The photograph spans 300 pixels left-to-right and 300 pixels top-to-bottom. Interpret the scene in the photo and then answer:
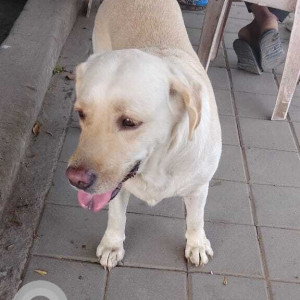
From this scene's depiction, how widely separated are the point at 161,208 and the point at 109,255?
1.71 ft

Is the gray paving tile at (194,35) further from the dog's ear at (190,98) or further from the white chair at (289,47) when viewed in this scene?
the dog's ear at (190,98)

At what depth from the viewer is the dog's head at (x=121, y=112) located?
65.4 inches

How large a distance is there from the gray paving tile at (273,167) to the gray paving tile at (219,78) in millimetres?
892

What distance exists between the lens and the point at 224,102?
383 centimetres

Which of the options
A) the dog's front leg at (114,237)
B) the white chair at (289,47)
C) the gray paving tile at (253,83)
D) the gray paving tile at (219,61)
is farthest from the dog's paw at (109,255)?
the gray paving tile at (219,61)

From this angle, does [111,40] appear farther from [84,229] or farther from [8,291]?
[8,291]

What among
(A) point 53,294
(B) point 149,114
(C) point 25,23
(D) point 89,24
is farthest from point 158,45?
(D) point 89,24

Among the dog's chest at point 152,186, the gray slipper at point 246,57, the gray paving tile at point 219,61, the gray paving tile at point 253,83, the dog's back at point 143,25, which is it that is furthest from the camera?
the gray paving tile at point 219,61

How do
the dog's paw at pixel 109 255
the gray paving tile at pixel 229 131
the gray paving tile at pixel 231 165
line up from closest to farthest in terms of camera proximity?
1. the dog's paw at pixel 109 255
2. the gray paving tile at pixel 231 165
3. the gray paving tile at pixel 229 131

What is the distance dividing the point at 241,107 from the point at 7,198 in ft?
6.87

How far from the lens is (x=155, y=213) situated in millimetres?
2773

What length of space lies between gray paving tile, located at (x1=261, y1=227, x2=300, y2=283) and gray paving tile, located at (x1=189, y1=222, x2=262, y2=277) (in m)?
0.07

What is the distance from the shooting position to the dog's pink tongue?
76.9 inches

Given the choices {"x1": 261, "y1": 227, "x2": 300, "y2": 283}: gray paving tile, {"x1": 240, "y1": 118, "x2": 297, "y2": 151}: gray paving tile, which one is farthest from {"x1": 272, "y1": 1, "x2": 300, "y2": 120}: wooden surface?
{"x1": 261, "y1": 227, "x2": 300, "y2": 283}: gray paving tile
